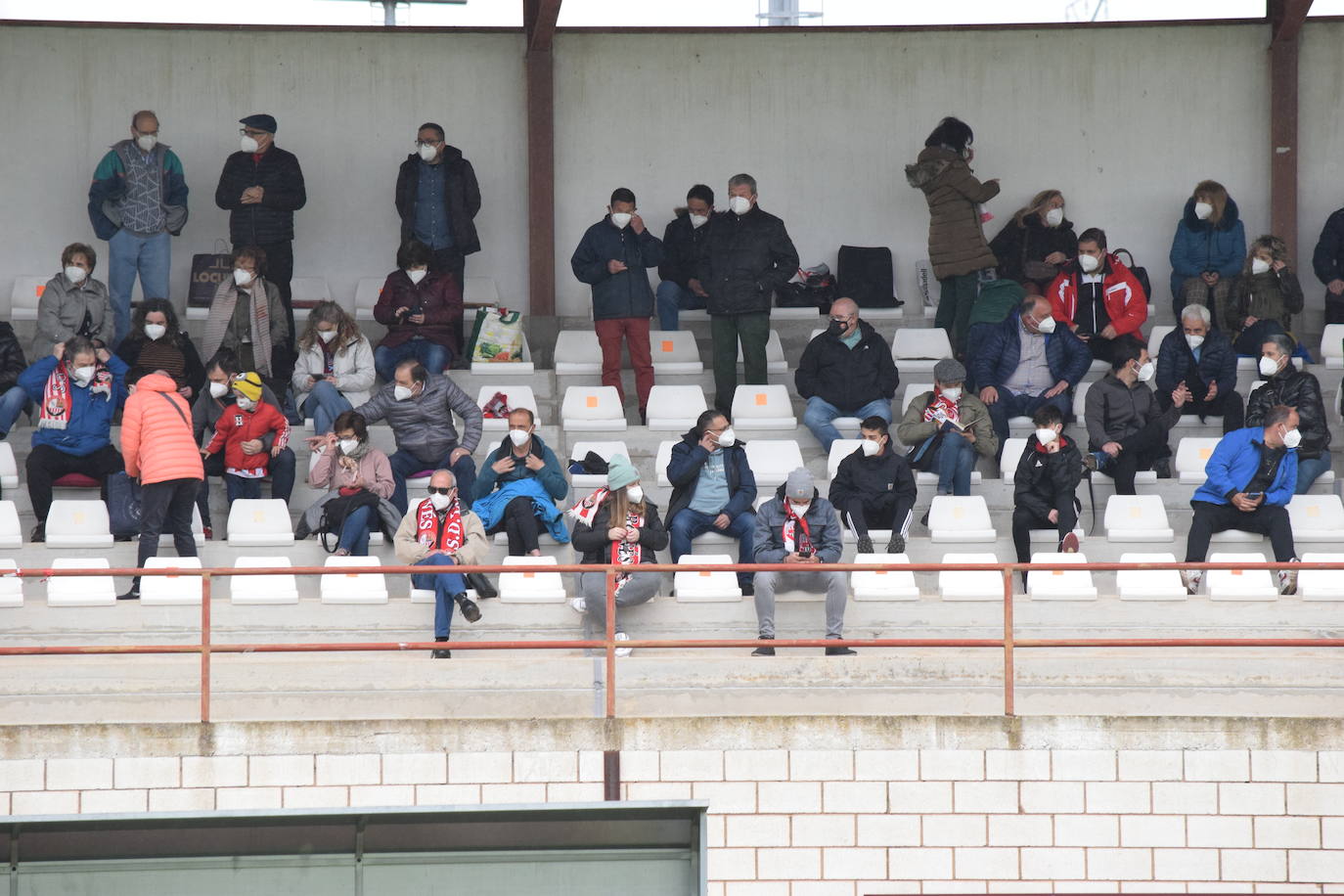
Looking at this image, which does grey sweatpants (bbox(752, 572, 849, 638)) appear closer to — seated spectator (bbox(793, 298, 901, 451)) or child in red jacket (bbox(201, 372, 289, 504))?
seated spectator (bbox(793, 298, 901, 451))

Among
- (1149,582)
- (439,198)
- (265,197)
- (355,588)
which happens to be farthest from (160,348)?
(1149,582)

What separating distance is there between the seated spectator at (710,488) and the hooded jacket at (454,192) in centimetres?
349

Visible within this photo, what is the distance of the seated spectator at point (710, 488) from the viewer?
35.7ft

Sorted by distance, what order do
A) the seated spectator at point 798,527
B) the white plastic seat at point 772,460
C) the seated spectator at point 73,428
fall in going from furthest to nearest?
1. the white plastic seat at point 772,460
2. the seated spectator at point 73,428
3. the seated spectator at point 798,527

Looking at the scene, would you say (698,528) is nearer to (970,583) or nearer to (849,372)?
(970,583)

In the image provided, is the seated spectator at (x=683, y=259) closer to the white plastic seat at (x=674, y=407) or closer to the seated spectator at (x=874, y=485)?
the white plastic seat at (x=674, y=407)

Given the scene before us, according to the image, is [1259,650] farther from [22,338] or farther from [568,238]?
[22,338]

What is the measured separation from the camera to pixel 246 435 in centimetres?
1162

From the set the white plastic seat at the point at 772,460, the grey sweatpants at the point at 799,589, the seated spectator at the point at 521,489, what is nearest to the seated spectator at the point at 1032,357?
the white plastic seat at the point at 772,460

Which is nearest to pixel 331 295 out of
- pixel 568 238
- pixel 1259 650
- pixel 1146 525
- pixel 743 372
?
pixel 568 238

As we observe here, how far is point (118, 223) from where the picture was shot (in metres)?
13.5

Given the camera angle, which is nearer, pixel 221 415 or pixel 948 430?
pixel 221 415

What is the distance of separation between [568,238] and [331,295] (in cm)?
200

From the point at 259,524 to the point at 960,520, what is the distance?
432 centimetres
